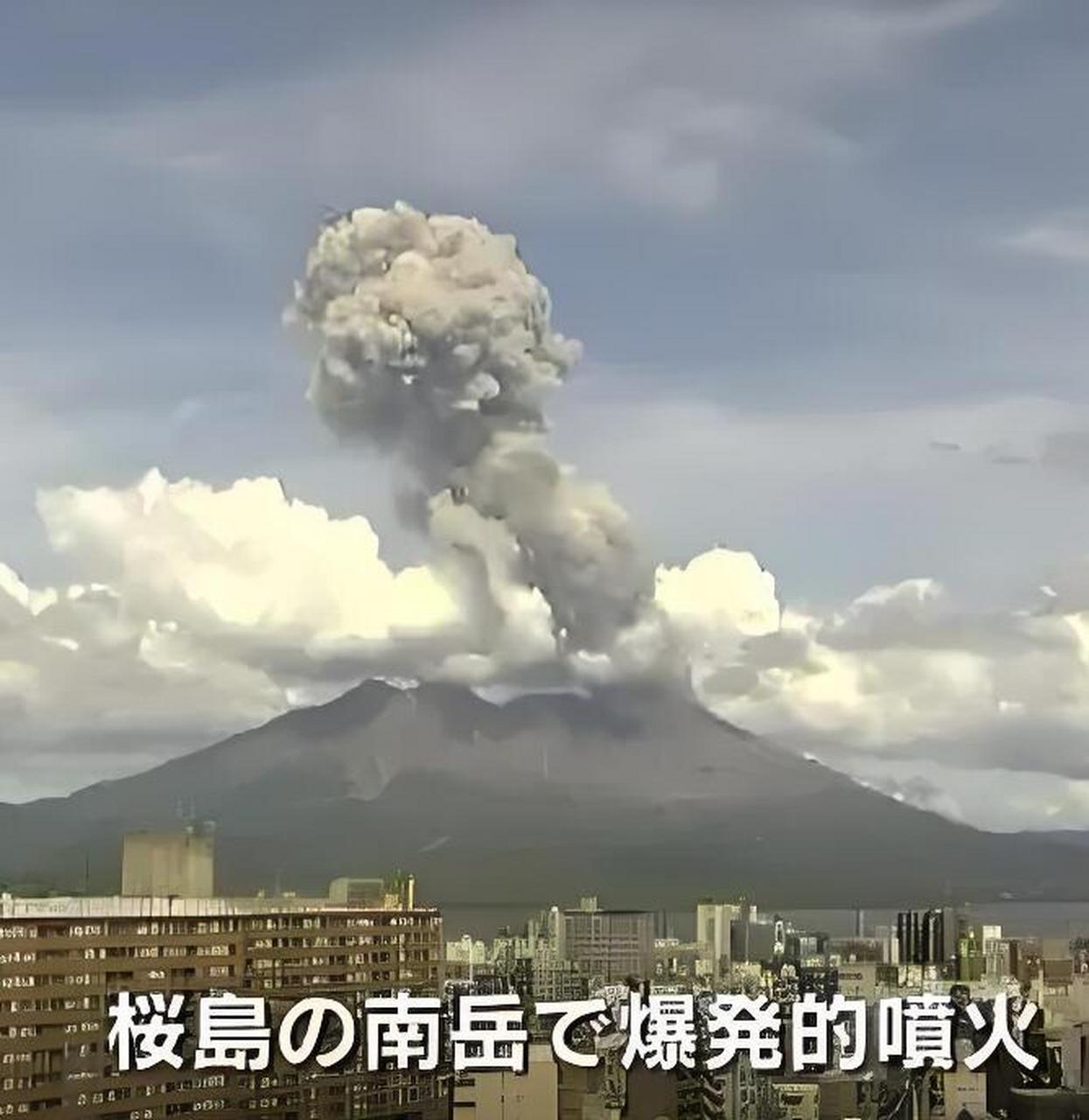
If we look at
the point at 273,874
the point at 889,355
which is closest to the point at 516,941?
the point at 273,874

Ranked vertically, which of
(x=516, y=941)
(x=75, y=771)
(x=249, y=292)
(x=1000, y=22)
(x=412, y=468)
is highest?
(x=1000, y=22)

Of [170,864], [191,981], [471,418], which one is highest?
[471,418]

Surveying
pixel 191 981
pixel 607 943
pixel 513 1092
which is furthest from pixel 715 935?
pixel 191 981

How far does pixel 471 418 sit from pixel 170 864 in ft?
3.06

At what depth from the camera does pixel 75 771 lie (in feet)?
13.6

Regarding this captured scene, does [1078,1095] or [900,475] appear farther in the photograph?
[900,475]

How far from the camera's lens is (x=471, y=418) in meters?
4.18

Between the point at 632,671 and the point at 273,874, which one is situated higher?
the point at 632,671

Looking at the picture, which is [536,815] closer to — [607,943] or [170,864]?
[607,943]

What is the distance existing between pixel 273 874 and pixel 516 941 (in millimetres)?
436

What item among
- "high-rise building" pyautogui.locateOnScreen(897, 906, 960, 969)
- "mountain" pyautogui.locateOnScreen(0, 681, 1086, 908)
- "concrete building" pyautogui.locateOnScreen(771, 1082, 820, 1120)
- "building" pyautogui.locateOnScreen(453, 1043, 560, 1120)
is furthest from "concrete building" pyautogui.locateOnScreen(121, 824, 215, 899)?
"high-rise building" pyautogui.locateOnScreen(897, 906, 960, 969)

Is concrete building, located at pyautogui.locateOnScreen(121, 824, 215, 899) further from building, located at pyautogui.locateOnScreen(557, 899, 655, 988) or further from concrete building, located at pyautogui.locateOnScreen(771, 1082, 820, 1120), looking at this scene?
concrete building, located at pyautogui.locateOnScreen(771, 1082, 820, 1120)

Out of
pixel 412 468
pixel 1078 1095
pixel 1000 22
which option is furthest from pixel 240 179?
pixel 1078 1095

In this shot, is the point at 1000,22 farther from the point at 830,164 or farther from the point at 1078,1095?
the point at 1078,1095
